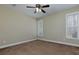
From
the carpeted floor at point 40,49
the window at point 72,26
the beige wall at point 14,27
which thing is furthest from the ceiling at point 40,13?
the carpeted floor at point 40,49

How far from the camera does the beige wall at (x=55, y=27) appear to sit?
192cm

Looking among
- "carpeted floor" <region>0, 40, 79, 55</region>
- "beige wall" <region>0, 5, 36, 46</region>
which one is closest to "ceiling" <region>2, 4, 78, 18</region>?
"beige wall" <region>0, 5, 36, 46</region>

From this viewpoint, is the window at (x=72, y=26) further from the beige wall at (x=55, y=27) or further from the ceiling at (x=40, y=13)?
the ceiling at (x=40, y=13)

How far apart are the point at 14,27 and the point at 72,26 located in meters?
1.15

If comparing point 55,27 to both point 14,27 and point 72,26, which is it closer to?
point 72,26

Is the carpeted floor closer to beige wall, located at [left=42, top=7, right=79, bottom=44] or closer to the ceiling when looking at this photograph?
beige wall, located at [left=42, top=7, right=79, bottom=44]

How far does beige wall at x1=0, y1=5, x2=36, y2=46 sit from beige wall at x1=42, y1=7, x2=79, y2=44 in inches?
10.8

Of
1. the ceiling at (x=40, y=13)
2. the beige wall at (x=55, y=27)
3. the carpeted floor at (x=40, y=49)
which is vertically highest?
the ceiling at (x=40, y=13)

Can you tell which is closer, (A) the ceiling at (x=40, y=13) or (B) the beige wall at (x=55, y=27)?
(A) the ceiling at (x=40, y=13)

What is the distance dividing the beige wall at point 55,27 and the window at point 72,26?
0.26 ft
